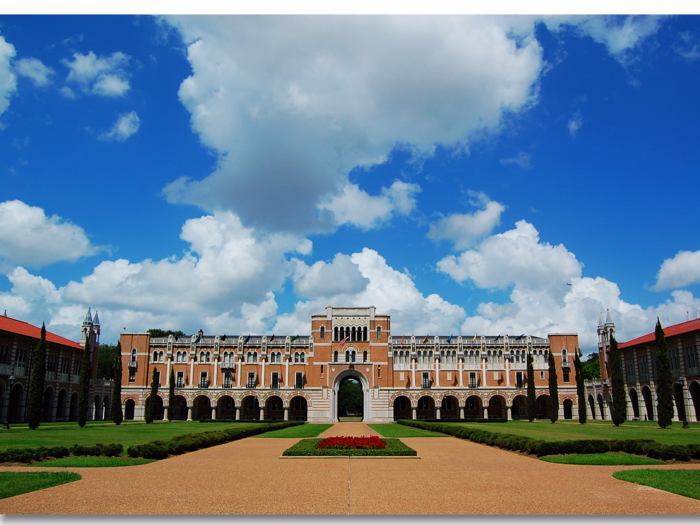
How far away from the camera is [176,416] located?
75.1 metres

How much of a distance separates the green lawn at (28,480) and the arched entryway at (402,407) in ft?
209

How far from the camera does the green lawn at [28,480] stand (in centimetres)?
1269

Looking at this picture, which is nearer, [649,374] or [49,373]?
[649,374]

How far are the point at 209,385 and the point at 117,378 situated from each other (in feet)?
64.8

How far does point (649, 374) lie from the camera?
57312 millimetres

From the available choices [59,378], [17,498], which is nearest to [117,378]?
[59,378]

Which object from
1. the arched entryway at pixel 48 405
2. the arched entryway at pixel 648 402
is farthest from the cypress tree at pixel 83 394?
the arched entryway at pixel 648 402

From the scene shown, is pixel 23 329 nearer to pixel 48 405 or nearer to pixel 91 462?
pixel 48 405

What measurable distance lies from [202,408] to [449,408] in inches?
1383

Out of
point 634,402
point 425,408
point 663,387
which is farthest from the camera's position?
point 425,408

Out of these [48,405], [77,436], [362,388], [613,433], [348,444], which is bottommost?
[613,433]

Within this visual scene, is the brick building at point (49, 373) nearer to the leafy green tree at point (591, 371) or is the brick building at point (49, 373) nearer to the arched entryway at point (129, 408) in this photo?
the arched entryway at point (129, 408)

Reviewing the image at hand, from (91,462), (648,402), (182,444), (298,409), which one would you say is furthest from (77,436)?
(648,402)

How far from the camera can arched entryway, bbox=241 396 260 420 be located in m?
75.0
